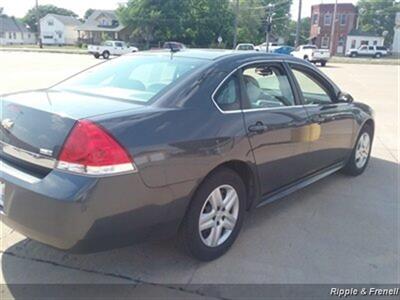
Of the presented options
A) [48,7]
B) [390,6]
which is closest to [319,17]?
[390,6]

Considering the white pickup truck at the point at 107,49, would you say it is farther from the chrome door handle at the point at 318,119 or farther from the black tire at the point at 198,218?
the black tire at the point at 198,218

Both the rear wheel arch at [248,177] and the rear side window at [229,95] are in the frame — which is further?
the rear wheel arch at [248,177]

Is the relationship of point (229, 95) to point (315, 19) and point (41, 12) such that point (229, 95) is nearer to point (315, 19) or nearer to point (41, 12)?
point (315, 19)

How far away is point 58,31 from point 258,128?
312 ft

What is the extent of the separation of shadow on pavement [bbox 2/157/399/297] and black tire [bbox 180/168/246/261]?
91mm

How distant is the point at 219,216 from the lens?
3.24 metres

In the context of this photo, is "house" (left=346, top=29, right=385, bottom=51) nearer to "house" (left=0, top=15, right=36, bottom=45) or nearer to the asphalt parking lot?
the asphalt parking lot

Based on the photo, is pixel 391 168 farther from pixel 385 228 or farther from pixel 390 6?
pixel 390 6

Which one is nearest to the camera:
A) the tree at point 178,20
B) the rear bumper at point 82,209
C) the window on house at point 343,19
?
the rear bumper at point 82,209

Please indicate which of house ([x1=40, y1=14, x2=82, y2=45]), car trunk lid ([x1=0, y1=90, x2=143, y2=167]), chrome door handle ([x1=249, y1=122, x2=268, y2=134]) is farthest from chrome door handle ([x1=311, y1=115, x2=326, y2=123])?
house ([x1=40, y1=14, x2=82, y2=45])

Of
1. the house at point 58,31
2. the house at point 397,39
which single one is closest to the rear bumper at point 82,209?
the house at point 397,39

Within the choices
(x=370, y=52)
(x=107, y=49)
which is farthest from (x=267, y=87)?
(x=370, y=52)

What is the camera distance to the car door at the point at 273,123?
3.41m

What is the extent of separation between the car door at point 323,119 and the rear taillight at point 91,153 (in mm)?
2250
